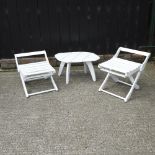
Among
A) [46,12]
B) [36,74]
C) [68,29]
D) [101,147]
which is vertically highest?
[46,12]

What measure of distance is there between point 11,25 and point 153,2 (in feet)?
7.70

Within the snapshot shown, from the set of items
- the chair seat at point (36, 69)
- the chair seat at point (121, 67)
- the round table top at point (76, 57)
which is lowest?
the chair seat at point (36, 69)

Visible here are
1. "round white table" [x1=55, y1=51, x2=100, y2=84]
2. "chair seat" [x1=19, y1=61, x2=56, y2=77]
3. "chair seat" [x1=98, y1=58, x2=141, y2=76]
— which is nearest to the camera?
"chair seat" [x1=98, y1=58, x2=141, y2=76]

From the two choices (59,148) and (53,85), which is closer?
(59,148)

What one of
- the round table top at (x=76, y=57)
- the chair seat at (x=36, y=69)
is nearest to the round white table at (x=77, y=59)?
the round table top at (x=76, y=57)

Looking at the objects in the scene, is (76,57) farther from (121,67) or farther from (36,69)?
(121,67)

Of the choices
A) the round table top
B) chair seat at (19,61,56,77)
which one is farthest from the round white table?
chair seat at (19,61,56,77)

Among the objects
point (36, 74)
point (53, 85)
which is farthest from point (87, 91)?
point (36, 74)

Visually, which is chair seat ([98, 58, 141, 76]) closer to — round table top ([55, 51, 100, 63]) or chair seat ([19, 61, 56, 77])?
round table top ([55, 51, 100, 63])

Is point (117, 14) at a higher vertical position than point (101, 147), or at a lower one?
higher

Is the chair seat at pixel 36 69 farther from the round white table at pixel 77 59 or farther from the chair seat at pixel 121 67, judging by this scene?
the chair seat at pixel 121 67

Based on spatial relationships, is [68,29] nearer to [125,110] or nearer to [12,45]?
[12,45]

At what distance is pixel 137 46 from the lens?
413 centimetres

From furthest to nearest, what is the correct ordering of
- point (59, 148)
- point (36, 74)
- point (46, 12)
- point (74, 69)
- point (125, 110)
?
point (74, 69) < point (46, 12) < point (36, 74) < point (125, 110) < point (59, 148)
